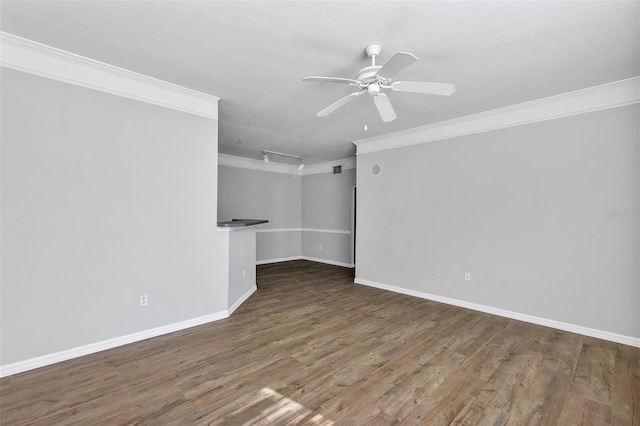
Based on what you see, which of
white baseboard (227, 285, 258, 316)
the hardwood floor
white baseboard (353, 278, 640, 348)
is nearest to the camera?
the hardwood floor

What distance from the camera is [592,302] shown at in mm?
3047

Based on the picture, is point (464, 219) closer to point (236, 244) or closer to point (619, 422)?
point (619, 422)

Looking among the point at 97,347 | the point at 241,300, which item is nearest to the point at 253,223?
the point at 241,300

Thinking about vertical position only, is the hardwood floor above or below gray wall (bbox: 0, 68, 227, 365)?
below

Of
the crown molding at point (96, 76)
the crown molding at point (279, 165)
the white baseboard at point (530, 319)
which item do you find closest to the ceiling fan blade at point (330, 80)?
the crown molding at point (96, 76)

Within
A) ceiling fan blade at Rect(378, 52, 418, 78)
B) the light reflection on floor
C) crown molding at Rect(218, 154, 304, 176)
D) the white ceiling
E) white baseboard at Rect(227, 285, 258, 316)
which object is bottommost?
the light reflection on floor

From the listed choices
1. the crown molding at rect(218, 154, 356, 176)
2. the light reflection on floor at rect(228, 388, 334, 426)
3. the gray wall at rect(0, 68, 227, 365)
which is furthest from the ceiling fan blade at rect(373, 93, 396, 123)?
the crown molding at rect(218, 154, 356, 176)

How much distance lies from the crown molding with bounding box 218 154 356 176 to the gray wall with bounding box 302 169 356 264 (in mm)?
141

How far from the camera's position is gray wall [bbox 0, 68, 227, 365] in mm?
2277

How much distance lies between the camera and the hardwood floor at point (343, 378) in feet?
6.03

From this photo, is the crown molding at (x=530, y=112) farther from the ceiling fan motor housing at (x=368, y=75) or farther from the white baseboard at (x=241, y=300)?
the white baseboard at (x=241, y=300)

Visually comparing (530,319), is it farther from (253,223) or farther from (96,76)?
(96,76)

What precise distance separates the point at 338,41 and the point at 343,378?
2690 mm

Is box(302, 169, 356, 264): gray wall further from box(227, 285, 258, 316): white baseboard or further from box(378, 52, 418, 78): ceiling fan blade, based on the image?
box(378, 52, 418, 78): ceiling fan blade
